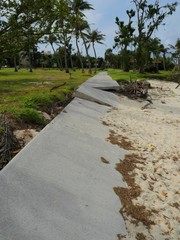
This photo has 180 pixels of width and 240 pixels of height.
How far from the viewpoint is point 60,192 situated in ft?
14.7

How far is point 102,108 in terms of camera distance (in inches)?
523

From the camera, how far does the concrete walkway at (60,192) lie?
3.61 meters

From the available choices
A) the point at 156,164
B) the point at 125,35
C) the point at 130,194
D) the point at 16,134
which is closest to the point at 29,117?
the point at 16,134

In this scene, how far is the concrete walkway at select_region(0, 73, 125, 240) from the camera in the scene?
11.8 feet

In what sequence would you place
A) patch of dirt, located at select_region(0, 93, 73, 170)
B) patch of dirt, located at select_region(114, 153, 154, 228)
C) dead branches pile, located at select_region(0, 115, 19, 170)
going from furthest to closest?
1. patch of dirt, located at select_region(0, 93, 73, 170)
2. dead branches pile, located at select_region(0, 115, 19, 170)
3. patch of dirt, located at select_region(114, 153, 154, 228)

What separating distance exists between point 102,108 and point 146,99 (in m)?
5.18

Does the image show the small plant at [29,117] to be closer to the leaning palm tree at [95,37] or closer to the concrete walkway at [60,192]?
the concrete walkway at [60,192]

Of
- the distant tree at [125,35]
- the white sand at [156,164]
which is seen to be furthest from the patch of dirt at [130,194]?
the distant tree at [125,35]

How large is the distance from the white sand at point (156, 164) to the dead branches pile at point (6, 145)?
2308 mm

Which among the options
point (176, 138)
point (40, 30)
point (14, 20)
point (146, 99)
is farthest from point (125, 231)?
point (40, 30)

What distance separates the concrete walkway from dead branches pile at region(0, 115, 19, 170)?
0.37 m

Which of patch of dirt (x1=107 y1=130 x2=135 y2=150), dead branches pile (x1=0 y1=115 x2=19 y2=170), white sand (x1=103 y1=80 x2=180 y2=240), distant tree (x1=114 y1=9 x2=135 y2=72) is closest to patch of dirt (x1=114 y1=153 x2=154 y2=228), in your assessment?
white sand (x1=103 y1=80 x2=180 y2=240)

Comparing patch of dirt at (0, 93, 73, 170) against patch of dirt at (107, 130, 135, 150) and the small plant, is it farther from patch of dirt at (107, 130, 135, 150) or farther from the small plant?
patch of dirt at (107, 130, 135, 150)

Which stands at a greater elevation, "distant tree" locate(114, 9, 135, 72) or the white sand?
"distant tree" locate(114, 9, 135, 72)
